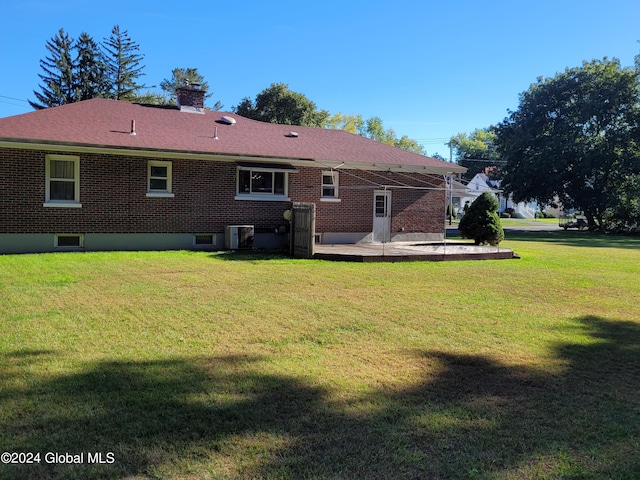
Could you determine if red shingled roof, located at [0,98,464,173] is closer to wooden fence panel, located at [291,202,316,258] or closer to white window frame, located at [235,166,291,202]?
white window frame, located at [235,166,291,202]

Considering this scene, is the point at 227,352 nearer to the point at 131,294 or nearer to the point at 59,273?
the point at 131,294

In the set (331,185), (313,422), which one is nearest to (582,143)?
(331,185)

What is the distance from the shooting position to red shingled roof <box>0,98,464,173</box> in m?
14.2

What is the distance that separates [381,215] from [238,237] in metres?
5.87

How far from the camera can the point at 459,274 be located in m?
11.8

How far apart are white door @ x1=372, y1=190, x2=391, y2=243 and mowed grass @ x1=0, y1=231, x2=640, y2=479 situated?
379 inches

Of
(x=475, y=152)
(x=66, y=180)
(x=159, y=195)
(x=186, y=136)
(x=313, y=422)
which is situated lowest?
(x=313, y=422)

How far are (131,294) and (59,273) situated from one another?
9.85ft

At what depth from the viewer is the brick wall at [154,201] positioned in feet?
45.0

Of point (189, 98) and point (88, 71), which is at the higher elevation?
point (88, 71)

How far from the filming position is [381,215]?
18.8m

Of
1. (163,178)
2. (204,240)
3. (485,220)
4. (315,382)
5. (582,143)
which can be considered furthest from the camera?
(582,143)

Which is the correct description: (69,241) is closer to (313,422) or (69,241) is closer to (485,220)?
(313,422)

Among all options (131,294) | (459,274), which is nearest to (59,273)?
(131,294)
